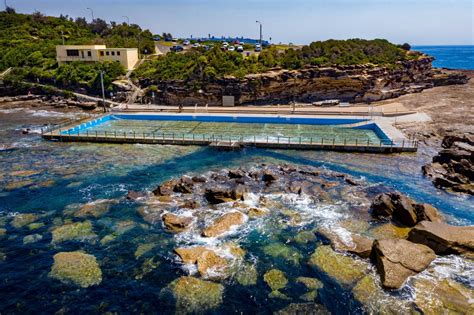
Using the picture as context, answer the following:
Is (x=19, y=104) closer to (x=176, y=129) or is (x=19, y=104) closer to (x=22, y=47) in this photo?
(x=22, y=47)

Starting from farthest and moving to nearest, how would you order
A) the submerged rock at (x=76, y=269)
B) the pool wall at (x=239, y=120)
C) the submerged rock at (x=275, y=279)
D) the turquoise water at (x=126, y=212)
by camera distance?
the pool wall at (x=239, y=120) → the submerged rock at (x=76, y=269) → the submerged rock at (x=275, y=279) → the turquoise water at (x=126, y=212)

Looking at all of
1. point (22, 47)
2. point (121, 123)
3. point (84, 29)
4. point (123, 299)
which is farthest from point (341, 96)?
point (84, 29)

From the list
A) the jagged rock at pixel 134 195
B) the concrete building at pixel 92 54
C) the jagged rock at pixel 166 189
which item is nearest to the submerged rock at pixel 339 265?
the jagged rock at pixel 166 189

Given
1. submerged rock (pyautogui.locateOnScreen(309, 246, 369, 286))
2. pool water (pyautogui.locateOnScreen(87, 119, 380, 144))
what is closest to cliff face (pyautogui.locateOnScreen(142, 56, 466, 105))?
pool water (pyautogui.locateOnScreen(87, 119, 380, 144))

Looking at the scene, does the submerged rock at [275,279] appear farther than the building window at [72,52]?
No

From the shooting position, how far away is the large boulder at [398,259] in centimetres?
1675

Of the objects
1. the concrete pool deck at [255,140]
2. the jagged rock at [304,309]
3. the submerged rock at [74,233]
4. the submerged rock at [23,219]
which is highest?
the concrete pool deck at [255,140]

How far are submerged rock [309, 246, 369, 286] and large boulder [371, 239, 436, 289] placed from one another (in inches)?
37.3

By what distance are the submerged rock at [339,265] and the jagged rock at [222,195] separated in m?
7.89

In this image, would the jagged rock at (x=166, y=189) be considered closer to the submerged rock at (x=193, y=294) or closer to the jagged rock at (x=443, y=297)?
the submerged rock at (x=193, y=294)

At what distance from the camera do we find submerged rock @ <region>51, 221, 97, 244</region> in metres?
20.6

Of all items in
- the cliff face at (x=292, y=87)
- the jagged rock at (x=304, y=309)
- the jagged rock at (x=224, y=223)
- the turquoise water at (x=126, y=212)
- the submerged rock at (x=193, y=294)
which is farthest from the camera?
the cliff face at (x=292, y=87)

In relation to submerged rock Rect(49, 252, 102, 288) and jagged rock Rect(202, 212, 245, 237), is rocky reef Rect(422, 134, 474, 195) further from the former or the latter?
submerged rock Rect(49, 252, 102, 288)

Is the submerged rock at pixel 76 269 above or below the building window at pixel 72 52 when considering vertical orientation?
below
